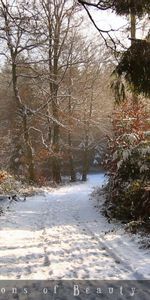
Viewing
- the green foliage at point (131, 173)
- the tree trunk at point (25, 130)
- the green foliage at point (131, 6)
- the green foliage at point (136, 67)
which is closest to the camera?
the green foliage at point (131, 6)

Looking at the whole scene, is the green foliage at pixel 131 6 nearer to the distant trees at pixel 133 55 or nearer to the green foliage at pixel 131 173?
the distant trees at pixel 133 55

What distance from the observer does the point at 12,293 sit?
Answer: 5691mm

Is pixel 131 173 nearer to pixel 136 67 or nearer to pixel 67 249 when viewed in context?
pixel 67 249

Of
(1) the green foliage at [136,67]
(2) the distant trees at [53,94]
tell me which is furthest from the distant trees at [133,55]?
(2) the distant trees at [53,94]

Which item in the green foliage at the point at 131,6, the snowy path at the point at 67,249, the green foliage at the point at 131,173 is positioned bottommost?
the snowy path at the point at 67,249

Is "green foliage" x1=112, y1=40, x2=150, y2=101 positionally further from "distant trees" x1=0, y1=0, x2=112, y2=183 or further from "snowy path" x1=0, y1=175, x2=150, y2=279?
"distant trees" x1=0, y1=0, x2=112, y2=183

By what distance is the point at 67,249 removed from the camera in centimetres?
824

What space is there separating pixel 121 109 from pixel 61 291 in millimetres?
10588

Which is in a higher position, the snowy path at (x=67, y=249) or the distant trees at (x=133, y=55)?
the distant trees at (x=133, y=55)

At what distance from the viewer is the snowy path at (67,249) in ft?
21.9

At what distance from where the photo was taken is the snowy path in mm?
6664

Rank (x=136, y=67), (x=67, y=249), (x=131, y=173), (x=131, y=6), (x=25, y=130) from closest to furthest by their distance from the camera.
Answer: (x=131, y=6)
(x=136, y=67)
(x=67, y=249)
(x=131, y=173)
(x=25, y=130)

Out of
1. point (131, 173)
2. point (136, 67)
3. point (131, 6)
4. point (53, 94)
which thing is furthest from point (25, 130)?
point (131, 6)

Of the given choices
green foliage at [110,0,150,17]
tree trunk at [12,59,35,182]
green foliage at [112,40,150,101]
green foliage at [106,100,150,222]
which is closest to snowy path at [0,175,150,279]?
green foliage at [106,100,150,222]
